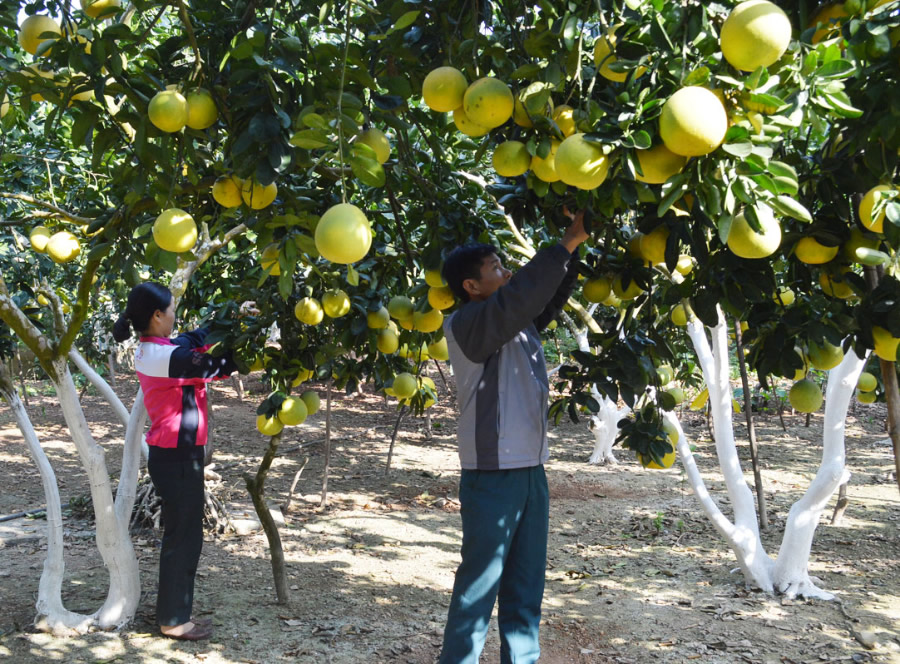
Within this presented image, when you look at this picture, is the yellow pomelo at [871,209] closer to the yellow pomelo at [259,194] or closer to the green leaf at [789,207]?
the green leaf at [789,207]

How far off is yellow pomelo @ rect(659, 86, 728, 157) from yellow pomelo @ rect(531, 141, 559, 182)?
1.51 feet

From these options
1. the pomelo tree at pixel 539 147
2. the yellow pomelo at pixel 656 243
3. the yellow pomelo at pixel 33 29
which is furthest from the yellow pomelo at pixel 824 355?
the yellow pomelo at pixel 33 29

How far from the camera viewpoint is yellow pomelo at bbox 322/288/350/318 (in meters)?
2.72

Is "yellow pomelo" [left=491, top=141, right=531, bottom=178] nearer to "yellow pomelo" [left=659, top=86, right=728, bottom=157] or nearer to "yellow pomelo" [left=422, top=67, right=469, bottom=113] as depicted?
"yellow pomelo" [left=422, top=67, right=469, bottom=113]

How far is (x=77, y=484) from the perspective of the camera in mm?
7363

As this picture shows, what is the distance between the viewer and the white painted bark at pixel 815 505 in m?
3.89

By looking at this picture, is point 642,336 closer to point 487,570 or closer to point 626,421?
point 626,421

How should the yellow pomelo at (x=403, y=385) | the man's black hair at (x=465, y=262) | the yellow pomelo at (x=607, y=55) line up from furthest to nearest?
the yellow pomelo at (x=403, y=385) < the man's black hair at (x=465, y=262) < the yellow pomelo at (x=607, y=55)

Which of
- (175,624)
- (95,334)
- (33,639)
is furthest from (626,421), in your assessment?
(95,334)

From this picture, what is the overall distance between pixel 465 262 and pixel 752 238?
43.9 inches

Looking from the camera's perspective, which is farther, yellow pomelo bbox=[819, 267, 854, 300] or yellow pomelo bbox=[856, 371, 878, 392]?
yellow pomelo bbox=[856, 371, 878, 392]

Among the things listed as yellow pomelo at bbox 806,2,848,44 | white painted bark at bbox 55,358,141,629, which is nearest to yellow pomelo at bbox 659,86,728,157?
yellow pomelo at bbox 806,2,848,44

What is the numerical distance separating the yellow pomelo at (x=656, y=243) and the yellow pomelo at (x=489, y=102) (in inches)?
20.0

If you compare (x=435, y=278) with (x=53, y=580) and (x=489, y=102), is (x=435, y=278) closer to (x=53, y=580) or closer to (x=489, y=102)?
(x=489, y=102)
